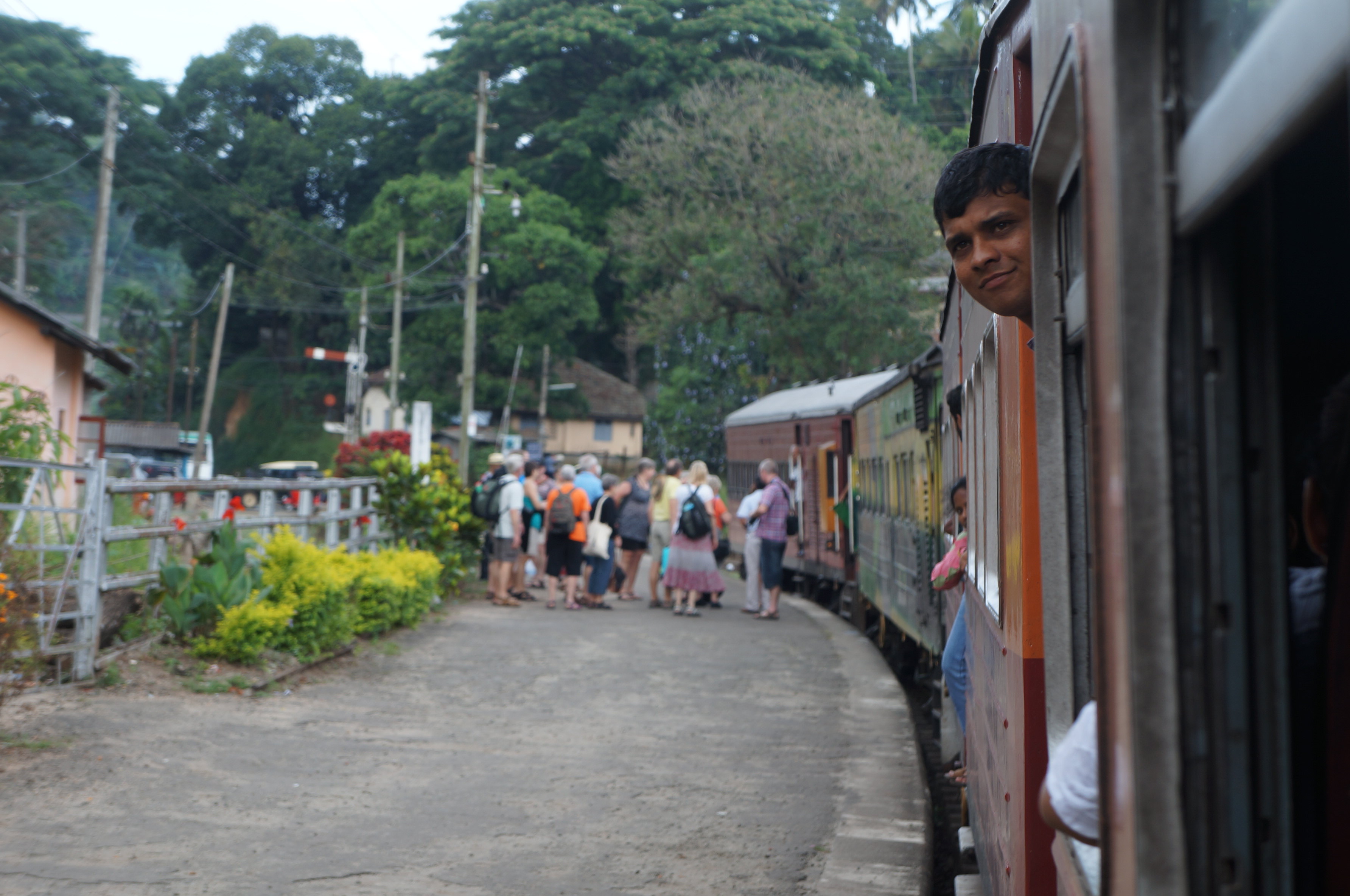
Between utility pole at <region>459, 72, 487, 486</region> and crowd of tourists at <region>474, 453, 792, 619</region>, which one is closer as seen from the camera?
crowd of tourists at <region>474, 453, 792, 619</region>

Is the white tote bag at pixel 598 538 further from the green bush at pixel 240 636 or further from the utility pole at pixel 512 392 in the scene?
the utility pole at pixel 512 392

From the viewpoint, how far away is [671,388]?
143 ft

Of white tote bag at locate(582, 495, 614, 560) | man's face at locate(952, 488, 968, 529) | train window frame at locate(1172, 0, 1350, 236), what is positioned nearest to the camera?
train window frame at locate(1172, 0, 1350, 236)

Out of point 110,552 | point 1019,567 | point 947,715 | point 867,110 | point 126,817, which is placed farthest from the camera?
point 867,110

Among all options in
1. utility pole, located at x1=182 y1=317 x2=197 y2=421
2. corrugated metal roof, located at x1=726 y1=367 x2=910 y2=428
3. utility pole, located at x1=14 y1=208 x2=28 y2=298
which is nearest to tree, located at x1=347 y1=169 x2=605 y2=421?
utility pole, located at x1=182 y1=317 x2=197 y2=421

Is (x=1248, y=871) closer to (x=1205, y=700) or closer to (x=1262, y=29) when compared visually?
(x=1205, y=700)

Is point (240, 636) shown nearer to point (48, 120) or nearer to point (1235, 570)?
point (1235, 570)

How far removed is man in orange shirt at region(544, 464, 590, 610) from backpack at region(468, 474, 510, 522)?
550 mm

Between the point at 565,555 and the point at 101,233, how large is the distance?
43.6 feet

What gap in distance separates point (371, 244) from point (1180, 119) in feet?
190

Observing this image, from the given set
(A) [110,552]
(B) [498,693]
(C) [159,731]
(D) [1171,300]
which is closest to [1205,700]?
(D) [1171,300]

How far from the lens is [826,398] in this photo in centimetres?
1859

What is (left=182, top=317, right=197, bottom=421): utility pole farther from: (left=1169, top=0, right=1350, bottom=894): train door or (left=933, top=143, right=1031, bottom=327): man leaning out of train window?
(left=1169, top=0, right=1350, bottom=894): train door

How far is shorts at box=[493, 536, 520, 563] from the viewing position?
50.4 feet
